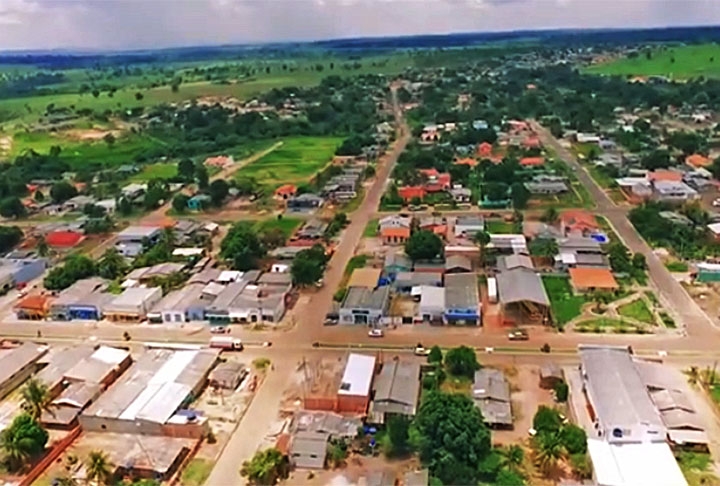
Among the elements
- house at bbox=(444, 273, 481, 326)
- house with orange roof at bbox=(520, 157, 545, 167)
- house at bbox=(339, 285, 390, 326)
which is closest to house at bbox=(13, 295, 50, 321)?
house at bbox=(339, 285, 390, 326)

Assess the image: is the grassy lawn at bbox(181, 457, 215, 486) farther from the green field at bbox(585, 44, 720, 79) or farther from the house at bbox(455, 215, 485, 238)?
the green field at bbox(585, 44, 720, 79)

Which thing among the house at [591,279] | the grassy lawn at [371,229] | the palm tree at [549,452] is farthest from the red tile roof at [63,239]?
A: the palm tree at [549,452]

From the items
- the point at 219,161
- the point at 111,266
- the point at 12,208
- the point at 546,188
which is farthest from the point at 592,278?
the point at 219,161

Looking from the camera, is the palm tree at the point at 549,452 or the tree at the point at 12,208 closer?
the palm tree at the point at 549,452

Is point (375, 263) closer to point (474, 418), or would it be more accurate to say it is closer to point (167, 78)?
point (474, 418)

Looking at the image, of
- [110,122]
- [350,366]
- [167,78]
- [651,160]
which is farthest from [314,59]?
[350,366]

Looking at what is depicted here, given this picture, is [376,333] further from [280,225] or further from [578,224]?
[578,224]

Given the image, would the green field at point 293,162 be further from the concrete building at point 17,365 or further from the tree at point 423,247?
the concrete building at point 17,365
